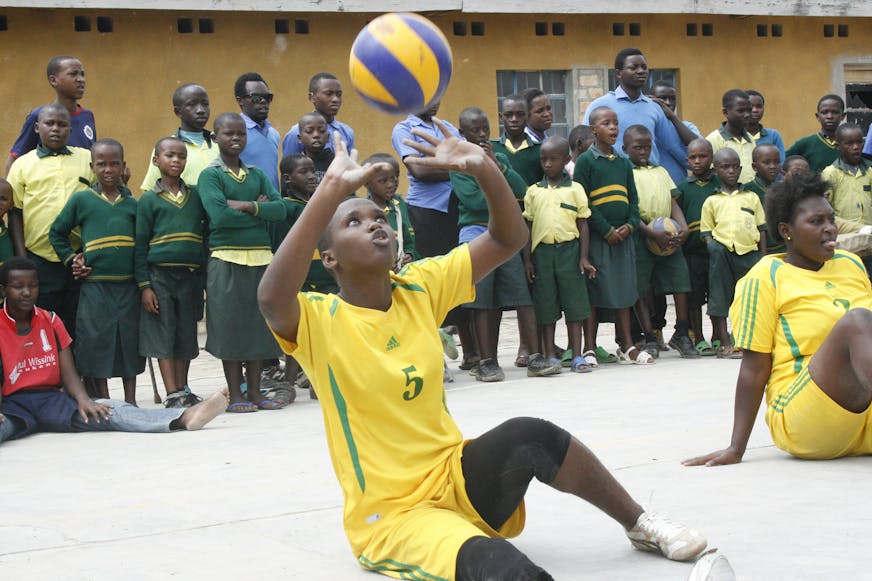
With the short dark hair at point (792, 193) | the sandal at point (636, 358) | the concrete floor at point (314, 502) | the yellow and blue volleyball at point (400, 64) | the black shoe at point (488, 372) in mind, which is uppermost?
the yellow and blue volleyball at point (400, 64)

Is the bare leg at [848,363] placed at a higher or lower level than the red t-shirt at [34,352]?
higher

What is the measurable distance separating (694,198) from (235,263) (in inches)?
159

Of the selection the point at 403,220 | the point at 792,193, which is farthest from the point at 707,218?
the point at 792,193

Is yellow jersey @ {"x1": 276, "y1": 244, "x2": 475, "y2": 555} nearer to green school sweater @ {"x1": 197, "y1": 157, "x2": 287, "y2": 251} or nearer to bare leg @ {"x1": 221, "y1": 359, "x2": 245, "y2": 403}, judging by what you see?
green school sweater @ {"x1": 197, "y1": 157, "x2": 287, "y2": 251}

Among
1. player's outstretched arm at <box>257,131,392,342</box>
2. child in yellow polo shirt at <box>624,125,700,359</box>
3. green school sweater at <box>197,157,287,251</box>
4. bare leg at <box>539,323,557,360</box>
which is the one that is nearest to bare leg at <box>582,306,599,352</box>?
bare leg at <box>539,323,557,360</box>

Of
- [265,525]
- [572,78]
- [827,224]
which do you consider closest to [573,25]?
[572,78]

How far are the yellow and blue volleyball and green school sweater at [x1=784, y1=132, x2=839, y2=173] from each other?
262 inches

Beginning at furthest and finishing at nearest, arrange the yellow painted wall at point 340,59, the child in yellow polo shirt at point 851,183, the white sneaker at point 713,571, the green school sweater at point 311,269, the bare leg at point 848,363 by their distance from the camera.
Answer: the yellow painted wall at point 340,59, the child in yellow polo shirt at point 851,183, the green school sweater at point 311,269, the bare leg at point 848,363, the white sneaker at point 713,571

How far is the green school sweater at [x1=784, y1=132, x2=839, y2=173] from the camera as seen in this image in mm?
10672

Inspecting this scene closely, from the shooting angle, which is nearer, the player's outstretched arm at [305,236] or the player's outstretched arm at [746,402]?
the player's outstretched arm at [305,236]

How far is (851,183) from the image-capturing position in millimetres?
10180

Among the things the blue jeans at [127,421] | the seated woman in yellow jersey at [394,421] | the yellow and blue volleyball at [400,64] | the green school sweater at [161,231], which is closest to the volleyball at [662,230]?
the green school sweater at [161,231]

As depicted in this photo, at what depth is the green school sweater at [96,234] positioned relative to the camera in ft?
25.8

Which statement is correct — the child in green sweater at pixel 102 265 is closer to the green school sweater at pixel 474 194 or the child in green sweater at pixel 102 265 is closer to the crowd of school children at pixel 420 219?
the crowd of school children at pixel 420 219
